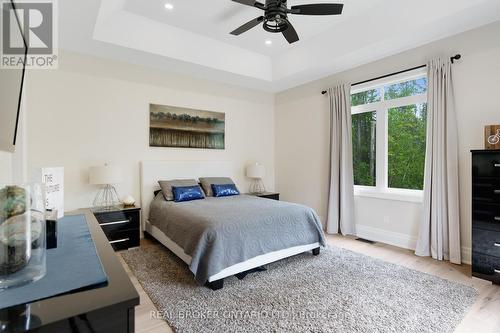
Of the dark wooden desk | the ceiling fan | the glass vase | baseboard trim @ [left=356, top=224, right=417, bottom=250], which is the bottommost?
baseboard trim @ [left=356, top=224, right=417, bottom=250]

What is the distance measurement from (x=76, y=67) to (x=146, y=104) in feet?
3.30

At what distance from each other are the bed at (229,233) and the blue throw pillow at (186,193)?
6.8 inches

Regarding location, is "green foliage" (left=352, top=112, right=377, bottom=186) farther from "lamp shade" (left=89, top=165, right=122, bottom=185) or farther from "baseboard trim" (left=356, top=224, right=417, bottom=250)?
"lamp shade" (left=89, top=165, right=122, bottom=185)

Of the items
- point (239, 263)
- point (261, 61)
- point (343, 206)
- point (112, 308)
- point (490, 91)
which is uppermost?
point (261, 61)

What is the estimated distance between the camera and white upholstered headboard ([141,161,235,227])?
4.11 meters

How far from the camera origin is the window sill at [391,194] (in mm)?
3557

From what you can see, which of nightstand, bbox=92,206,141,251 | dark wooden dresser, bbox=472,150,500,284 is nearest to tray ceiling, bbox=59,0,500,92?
dark wooden dresser, bbox=472,150,500,284

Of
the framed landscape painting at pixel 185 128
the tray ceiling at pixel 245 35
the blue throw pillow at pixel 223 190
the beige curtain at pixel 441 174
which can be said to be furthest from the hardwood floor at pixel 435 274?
the tray ceiling at pixel 245 35

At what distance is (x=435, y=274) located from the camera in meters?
2.81

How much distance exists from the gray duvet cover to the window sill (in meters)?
1.32

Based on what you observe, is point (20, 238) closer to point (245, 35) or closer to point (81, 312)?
point (81, 312)

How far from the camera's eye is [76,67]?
3.63m

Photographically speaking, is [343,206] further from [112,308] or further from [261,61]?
[112,308]

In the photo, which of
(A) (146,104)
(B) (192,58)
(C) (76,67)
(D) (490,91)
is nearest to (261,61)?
(B) (192,58)
